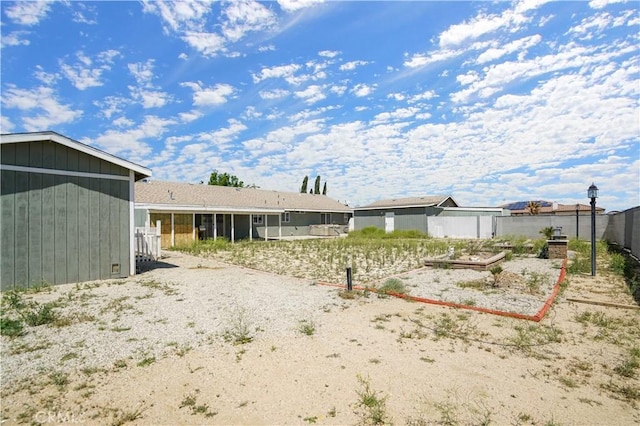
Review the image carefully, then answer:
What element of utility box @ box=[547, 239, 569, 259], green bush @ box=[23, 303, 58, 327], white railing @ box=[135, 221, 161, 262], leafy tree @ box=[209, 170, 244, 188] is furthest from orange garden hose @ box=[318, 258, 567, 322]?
leafy tree @ box=[209, 170, 244, 188]

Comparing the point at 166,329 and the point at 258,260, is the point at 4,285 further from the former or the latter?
the point at 258,260

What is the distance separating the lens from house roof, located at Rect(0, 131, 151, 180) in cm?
716

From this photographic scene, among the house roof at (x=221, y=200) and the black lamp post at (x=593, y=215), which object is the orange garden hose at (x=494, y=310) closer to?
the black lamp post at (x=593, y=215)

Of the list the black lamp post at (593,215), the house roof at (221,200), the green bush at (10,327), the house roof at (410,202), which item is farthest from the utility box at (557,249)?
the house roof at (221,200)

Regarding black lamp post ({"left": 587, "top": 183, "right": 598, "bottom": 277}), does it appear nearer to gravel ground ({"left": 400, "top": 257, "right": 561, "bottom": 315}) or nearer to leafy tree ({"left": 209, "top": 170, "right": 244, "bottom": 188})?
gravel ground ({"left": 400, "top": 257, "right": 561, "bottom": 315})

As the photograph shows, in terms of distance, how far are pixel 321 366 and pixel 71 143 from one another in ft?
25.4

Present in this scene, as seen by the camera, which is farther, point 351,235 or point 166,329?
point 351,235

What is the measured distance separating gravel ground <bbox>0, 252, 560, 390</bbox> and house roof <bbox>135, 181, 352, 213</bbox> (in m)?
10.8

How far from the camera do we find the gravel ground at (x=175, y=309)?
4.15 meters

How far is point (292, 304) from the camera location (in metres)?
6.61

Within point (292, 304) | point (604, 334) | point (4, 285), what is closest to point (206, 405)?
point (292, 304)

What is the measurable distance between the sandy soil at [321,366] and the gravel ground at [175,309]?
3 centimetres

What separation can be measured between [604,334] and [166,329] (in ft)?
20.3

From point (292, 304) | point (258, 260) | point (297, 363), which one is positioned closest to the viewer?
point (297, 363)
